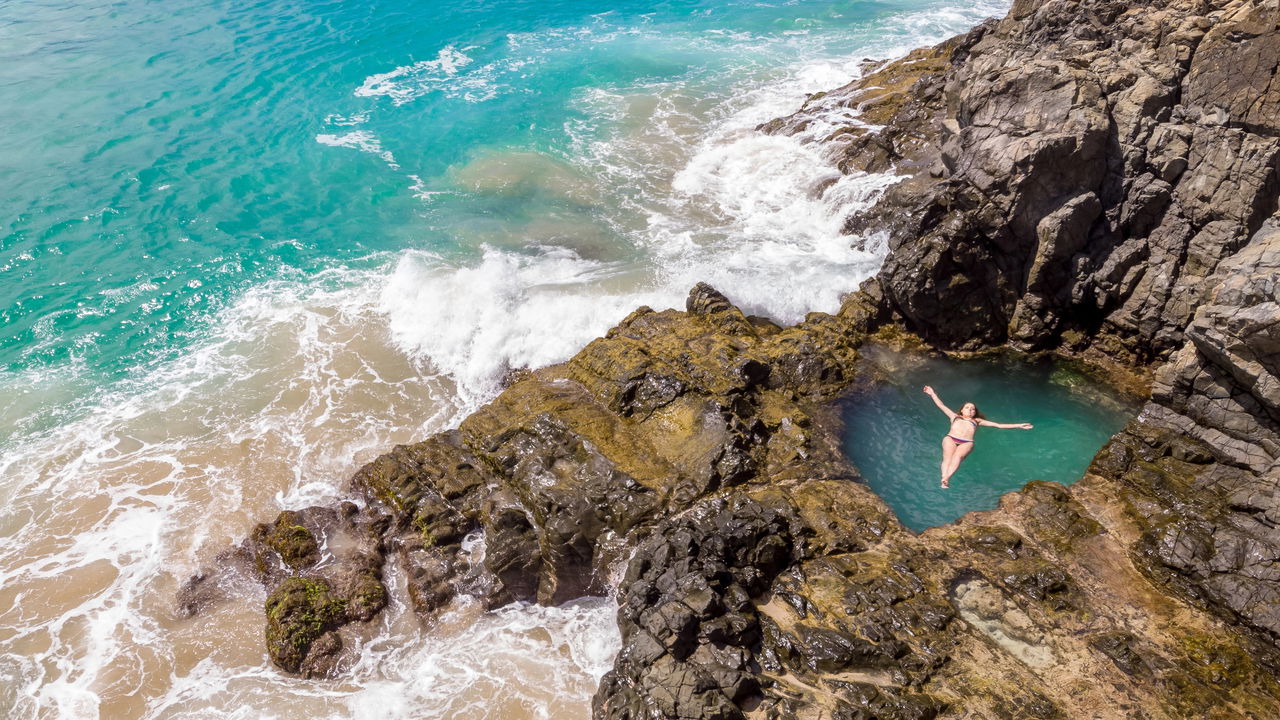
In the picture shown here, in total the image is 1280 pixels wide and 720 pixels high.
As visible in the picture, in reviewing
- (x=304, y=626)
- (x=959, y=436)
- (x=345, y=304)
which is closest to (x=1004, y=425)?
(x=959, y=436)

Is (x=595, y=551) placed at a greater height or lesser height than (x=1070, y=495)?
lesser

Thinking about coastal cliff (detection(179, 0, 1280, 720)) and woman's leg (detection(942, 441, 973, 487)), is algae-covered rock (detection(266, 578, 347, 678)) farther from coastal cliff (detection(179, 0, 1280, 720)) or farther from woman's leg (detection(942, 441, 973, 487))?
woman's leg (detection(942, 441, 973, 487))

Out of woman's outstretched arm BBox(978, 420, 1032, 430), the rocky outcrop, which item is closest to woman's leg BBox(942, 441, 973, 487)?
woman's outstretched arm BBox(978, 420, 1032, 430)

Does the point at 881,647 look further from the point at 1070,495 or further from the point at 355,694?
the point at 355,694

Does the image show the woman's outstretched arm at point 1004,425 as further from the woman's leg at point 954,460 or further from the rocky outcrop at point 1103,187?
the rocky outcrop at point 1103,187

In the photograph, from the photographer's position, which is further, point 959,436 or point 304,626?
point 959,436

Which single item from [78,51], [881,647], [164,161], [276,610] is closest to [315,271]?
[164,161]

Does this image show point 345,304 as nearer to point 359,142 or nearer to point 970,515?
point 359,142

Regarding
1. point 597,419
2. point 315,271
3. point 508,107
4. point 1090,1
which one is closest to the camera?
point 597,419
